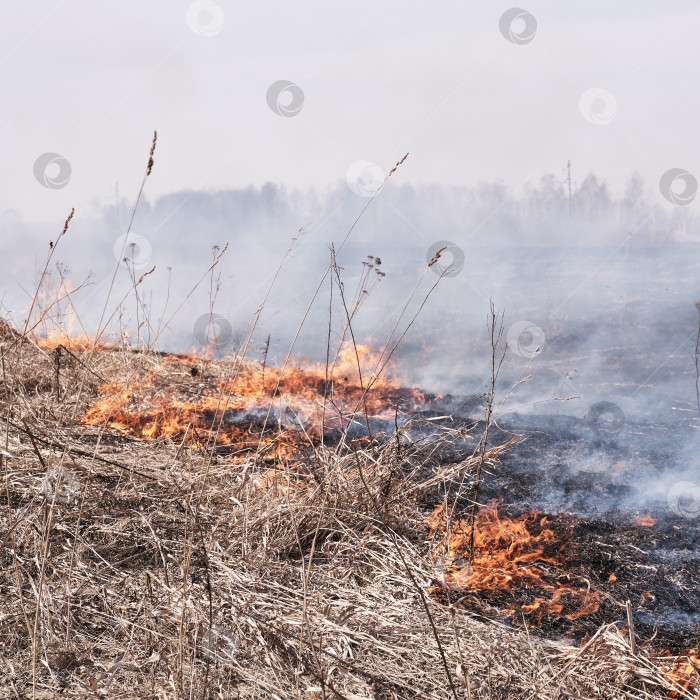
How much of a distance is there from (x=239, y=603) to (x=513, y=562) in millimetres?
1429

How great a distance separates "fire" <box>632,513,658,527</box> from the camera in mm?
3488

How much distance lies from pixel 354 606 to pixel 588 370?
7544 millimetres

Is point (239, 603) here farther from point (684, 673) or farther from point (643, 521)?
point (643, 521)

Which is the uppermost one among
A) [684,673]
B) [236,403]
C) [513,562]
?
[236,403]

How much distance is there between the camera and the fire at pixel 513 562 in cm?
261

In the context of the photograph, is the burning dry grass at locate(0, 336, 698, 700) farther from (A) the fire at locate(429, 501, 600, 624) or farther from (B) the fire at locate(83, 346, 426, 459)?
(B) the fire at locate(83, 346, 426, 459)

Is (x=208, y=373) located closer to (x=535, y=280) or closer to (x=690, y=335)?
(x=690, y=335)

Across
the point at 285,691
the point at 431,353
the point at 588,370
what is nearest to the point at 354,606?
the point at 285,691

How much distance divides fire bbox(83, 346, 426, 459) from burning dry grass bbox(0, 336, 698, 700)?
1.24 m

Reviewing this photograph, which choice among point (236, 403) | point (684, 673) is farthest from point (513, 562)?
point (236, 403)

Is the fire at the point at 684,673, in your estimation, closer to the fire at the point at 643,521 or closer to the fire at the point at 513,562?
the fire at the point at 513,562

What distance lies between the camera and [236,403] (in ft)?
20.3

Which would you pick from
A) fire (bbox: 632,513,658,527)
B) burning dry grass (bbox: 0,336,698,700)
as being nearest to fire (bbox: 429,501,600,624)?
burning dry grass (bbox: 0,336,698,700)

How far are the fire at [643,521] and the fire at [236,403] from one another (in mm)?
1820
